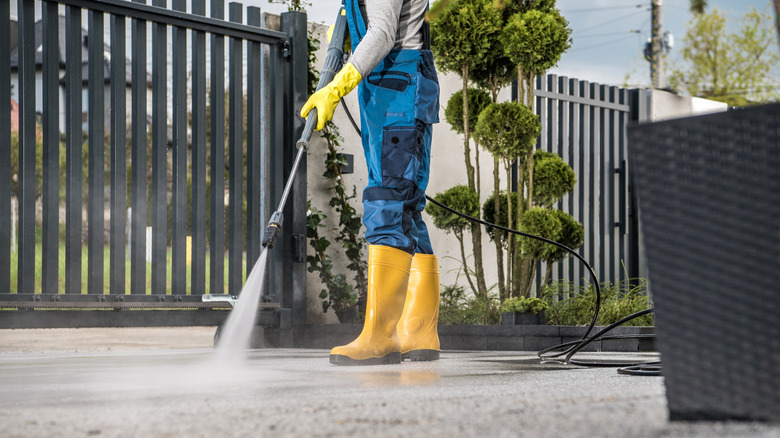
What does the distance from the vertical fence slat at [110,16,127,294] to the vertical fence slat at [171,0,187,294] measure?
24 centimetres

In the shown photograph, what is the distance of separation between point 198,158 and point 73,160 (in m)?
0.63

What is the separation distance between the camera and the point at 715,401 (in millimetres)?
1089

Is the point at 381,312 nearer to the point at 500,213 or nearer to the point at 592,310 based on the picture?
the point at 592,310

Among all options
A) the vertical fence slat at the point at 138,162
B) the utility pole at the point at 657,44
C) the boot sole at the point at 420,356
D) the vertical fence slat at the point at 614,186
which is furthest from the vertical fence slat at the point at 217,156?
the utility pole at the point at 657,44

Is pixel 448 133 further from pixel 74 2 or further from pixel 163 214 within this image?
pixel 74 2

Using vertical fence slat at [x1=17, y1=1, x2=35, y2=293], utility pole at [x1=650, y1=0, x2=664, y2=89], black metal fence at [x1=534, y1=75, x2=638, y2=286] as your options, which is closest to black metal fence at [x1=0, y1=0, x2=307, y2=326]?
vertical fence slat at [x1=17, y1=1, x2=35, y2=293]

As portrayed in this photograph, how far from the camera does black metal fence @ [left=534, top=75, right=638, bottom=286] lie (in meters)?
5.83

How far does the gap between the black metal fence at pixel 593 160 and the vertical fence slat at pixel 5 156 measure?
3.54 meters

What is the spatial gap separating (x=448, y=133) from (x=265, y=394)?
3.80 m

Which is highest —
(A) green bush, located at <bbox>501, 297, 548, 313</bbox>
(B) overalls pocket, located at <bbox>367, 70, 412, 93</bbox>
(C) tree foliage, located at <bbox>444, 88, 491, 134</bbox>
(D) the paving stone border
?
(C) tree foliage, located at <bbox>444, 88, 491, 134</bbox>

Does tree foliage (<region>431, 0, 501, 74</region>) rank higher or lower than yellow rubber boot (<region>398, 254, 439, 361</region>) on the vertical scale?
higher

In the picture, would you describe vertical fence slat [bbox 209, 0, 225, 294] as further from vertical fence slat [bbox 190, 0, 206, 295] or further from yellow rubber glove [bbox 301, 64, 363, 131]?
yellow rubber glove [bbox 301, 64, 363, 131]

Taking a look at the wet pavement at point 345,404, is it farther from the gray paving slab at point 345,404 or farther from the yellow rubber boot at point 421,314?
the yellow rubber boot at point 421,314

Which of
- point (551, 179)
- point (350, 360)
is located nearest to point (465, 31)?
point (551, 179)
